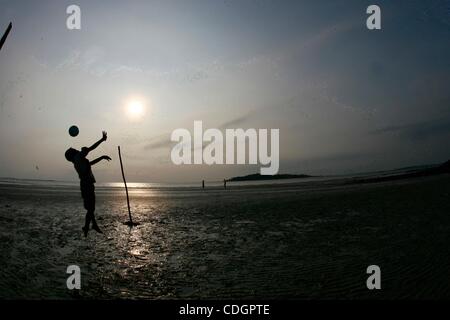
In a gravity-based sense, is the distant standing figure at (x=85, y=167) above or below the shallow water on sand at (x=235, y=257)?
above

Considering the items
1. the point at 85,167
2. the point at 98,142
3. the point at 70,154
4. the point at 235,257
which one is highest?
the point at 98,142

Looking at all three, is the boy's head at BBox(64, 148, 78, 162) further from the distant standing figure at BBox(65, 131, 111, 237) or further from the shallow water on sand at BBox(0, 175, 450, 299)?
the shallow water on sand at BBox(0, 175, 450, 299)

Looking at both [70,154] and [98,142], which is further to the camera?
[70,154]

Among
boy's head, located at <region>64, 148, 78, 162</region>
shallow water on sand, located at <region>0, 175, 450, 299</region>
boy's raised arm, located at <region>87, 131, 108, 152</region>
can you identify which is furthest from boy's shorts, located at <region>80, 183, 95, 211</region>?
shallow water on sand, located at <region>0, 175, 450, 299</region>

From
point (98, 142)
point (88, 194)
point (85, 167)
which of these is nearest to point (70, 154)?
point (85, 167)

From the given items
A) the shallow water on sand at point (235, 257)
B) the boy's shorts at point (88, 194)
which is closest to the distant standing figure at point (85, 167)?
the boy's shorts at point (88, 194)


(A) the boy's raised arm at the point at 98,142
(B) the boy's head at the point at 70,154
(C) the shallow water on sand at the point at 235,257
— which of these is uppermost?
(A) the boy's raised arm at the point at 98,142

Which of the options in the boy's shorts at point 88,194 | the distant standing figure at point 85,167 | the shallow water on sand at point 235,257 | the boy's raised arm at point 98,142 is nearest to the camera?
the shallow water on sand at point 235,257

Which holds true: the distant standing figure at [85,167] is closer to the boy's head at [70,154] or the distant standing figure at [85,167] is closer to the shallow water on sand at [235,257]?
the boy's head at [70,154]

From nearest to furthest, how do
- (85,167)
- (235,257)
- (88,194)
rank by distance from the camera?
(85,167)
(88,194)
(235,257)

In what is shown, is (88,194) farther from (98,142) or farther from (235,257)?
(235,257)

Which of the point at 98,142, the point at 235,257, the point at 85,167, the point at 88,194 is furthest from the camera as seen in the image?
the point at 235,257
